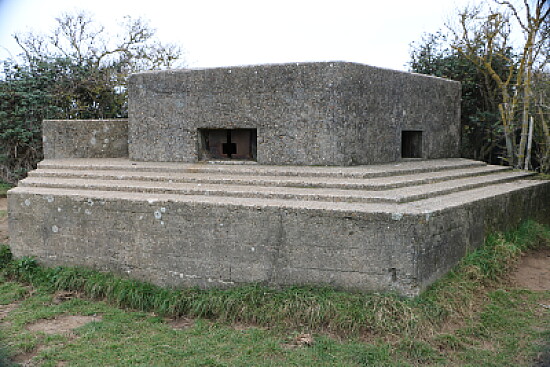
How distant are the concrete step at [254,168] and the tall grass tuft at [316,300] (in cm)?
125

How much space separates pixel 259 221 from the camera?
14.0ft

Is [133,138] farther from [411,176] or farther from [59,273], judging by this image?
[411,176]

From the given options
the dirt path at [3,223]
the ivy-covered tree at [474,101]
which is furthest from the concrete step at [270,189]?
the ivy-covered tree at [474,101]

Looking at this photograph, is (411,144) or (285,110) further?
(411,144)

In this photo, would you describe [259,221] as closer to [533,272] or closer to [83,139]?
[533,272]

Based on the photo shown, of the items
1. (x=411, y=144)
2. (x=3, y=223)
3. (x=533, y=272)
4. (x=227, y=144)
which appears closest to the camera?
(x=533, y=272)

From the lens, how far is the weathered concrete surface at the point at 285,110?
532 cm

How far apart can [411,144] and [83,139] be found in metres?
4.83

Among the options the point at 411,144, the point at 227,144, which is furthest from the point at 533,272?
the point at 227,144

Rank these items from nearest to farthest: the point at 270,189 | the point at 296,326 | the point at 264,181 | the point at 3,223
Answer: the point at 296,326, the point at 270,189, the point at 264,181, the point at 3,223

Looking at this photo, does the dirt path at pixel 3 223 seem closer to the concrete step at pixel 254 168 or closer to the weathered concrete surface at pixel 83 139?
the weathered concrete surface at pixel 83 139

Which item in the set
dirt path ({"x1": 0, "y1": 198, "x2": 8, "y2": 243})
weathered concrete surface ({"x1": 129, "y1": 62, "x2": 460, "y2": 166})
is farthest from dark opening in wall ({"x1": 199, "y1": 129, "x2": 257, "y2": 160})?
dirt path ({"x1": 0, "y1": 198, "x2": 8, "y2": 243})

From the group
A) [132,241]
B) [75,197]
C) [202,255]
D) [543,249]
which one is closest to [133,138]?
[75,197]

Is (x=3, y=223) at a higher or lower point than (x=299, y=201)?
lower
